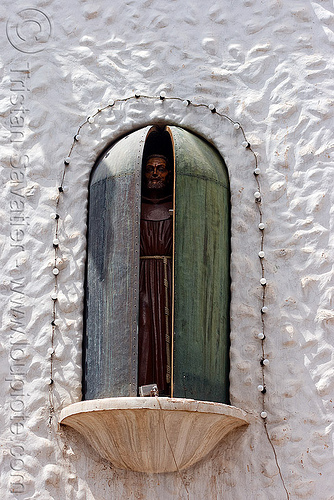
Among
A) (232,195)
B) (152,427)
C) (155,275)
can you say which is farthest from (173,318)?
(232,195)

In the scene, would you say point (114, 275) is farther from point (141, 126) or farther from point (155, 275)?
point (141, 126)

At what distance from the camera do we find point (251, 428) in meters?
5.89

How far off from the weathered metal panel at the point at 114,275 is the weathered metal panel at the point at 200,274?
0.22m

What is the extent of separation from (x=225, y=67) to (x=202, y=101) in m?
0.25

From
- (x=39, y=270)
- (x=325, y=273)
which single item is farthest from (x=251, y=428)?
(x=39, y=270)

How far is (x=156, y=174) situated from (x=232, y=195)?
424mm

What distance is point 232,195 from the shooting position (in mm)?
6352

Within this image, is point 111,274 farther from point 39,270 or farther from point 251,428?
point 251,428

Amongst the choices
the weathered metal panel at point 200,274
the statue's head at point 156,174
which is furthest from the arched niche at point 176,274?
the statue's head at point 156,174

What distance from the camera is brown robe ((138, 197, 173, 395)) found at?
5930mm

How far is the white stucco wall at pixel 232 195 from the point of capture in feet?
19.2

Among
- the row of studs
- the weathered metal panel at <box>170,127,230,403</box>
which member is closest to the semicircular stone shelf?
the weathered metal panel at <box>170,127,230,403</box>

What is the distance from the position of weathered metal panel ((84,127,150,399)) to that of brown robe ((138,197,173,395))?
0.15 m

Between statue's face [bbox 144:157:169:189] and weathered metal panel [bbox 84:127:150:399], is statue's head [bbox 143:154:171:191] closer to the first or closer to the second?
statue's face [bbox 144:157:169:189]
